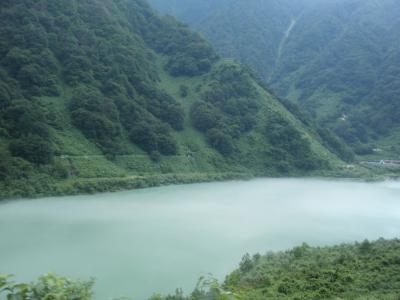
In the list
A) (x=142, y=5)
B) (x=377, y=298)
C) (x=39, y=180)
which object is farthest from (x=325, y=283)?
(x=142, y=5)

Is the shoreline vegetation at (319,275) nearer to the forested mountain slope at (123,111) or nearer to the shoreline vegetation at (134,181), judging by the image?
the shoreline vegetation at (134,181)

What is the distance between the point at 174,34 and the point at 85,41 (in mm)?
18595

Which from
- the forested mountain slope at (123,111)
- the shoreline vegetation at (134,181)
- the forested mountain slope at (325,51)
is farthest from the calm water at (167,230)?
the forested mountain slope at (325,51)

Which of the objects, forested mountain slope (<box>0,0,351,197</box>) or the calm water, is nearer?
the calm water

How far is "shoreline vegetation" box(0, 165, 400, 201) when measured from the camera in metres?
29.7

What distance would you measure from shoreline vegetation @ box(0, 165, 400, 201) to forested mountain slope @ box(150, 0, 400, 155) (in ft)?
43.8

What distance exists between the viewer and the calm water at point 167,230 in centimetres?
1725

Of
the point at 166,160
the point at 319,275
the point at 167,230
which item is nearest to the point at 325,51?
the point at 166,160

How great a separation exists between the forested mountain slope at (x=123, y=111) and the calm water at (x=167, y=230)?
4126 mm

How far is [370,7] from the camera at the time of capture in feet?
341

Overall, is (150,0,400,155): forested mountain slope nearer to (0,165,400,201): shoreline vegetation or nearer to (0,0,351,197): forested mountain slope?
(0,165,400,201): shoreline vegetation

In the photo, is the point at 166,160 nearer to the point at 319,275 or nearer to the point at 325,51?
the point at 319,275

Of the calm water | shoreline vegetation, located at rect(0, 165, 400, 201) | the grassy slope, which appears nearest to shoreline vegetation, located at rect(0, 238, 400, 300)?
the calm water

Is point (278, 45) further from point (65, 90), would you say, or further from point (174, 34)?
point (65, 90)
